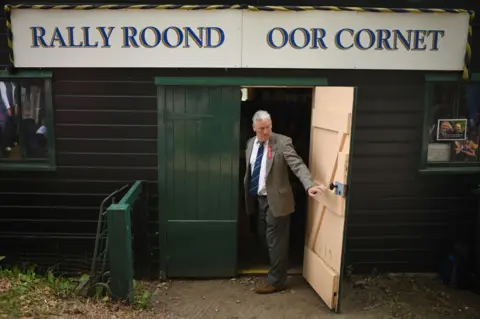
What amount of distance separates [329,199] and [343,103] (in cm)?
94

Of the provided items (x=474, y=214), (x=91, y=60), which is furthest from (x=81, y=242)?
(x=474, y=214)

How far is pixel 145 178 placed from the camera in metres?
5.35

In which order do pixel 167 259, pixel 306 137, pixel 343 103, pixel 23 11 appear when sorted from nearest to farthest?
pixel 343 103 < pixel 23 11 < pixel 167 259 < pixel 306 137

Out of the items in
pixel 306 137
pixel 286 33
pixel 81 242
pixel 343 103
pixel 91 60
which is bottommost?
pixel 81 242

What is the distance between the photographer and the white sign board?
496cm

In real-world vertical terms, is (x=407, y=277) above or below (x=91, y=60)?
below

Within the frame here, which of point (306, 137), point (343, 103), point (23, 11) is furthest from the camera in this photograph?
point (306, 137)

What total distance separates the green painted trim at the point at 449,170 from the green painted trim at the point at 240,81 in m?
1.55

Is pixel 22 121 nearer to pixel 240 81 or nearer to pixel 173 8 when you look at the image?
pixel 173 8

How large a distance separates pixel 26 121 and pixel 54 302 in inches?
84.8

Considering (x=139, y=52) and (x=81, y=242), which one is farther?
(x=81, y=242)

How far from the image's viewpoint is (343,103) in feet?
14.3

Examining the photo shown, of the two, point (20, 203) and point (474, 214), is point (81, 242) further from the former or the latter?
point (474, 214)

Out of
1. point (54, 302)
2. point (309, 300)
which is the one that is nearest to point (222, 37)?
point (309, 300)
